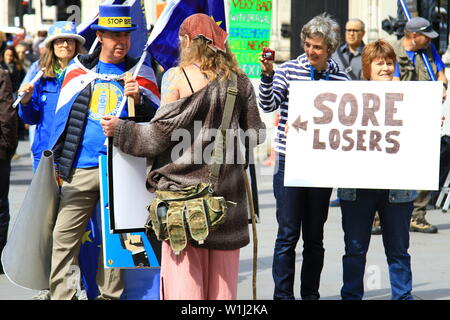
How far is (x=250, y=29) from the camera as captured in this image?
1297 centimetres

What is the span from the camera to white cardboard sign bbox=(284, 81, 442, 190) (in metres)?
6.34

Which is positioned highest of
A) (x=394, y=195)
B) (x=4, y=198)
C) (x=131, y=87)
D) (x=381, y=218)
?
(x=131, y=87)

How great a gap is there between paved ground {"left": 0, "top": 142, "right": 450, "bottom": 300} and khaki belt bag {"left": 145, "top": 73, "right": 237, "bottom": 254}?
2.41 meters

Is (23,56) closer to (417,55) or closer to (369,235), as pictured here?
(417,55)

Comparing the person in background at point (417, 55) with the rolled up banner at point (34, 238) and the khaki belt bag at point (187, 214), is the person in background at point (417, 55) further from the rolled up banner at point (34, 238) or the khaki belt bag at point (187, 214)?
the khaki belt bag at point (187, 214)

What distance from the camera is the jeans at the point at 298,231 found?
662 centimetres

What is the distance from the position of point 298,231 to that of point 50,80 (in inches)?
83.6

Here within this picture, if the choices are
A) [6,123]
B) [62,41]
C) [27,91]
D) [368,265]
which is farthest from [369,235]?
[6,123]

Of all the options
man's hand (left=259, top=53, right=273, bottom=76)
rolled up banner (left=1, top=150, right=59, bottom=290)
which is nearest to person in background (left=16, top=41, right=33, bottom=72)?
rolled up banner (left=1, top=150, right=59, bottom=290)

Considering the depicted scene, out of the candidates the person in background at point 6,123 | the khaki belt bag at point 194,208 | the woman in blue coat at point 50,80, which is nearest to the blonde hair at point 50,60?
the woman in blue coat at point 50,80
